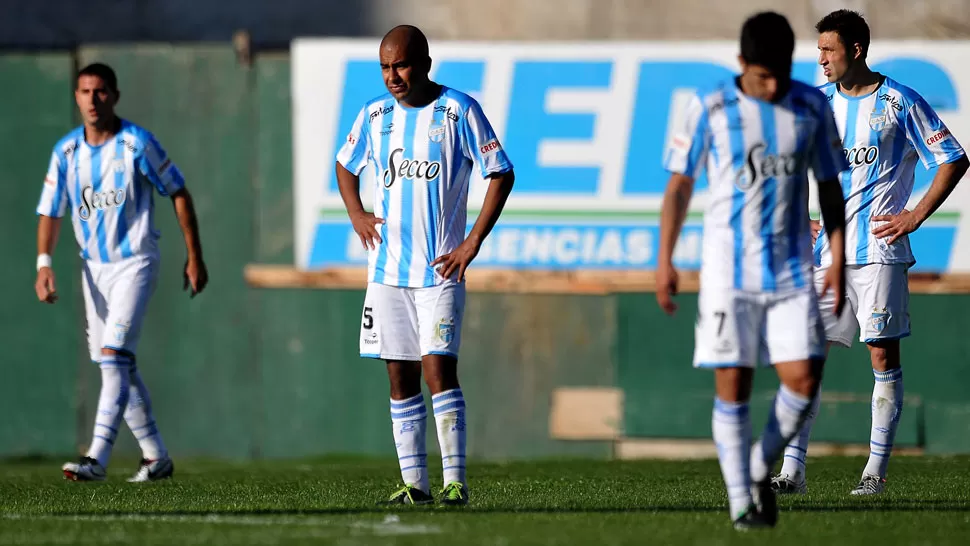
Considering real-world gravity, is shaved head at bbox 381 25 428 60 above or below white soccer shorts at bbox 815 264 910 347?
above

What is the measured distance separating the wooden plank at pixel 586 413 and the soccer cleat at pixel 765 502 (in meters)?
7.36

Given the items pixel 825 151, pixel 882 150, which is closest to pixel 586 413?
pixel 882 150

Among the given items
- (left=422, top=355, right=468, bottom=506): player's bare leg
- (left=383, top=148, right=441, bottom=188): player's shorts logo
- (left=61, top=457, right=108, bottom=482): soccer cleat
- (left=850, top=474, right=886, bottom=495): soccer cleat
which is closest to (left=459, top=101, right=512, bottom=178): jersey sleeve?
(left=383, top=148, right=441, bottom=188): player's shorts logo

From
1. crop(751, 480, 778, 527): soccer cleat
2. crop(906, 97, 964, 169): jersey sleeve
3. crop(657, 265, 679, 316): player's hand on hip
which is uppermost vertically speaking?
crop(906, 97, 964, 169): jersey sleeve

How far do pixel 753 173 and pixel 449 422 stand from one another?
1985 mm

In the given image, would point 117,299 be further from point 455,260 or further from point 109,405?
Result: point 455,260

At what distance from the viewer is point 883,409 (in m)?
8.41

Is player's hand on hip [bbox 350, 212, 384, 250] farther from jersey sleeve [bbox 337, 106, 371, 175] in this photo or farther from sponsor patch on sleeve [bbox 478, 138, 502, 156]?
sponsor patch on sleeve [bbox 478, 138, 502, 156]

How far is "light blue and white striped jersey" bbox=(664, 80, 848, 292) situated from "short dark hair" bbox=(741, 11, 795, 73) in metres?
0.16

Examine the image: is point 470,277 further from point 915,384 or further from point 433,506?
point 433,506

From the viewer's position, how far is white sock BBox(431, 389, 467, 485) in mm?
7477

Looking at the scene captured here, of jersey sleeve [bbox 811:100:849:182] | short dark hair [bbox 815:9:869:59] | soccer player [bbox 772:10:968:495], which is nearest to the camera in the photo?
jersey sleeve [bbox 811:100:849:182]

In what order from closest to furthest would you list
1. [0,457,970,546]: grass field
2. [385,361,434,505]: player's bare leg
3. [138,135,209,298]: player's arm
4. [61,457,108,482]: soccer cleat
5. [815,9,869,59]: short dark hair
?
[0,457,970,546]: grass field, [385,361,434,505]: player's bare leg, [815,9,869,59]: short dark hair, [61,457,108,482]: soccer cleat, [138,135,209,298]: player's arm

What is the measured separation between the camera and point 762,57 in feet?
20.3
